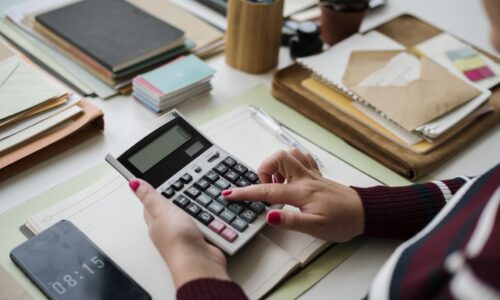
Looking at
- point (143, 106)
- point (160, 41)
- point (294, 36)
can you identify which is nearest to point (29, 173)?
point (143, 106)

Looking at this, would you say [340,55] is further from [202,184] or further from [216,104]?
[202,184]

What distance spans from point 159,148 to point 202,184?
0.23 feet

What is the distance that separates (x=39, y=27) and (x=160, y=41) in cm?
22

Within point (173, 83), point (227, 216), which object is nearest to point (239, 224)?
point (227, 216)

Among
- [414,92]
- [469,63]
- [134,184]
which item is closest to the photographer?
[134,184]

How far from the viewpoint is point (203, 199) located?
2.19ft

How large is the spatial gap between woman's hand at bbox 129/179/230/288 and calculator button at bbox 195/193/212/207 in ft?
0.11

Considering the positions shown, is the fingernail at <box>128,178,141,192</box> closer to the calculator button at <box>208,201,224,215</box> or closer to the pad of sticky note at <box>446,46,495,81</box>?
the calculator button at <box>208,201,224,215</box>

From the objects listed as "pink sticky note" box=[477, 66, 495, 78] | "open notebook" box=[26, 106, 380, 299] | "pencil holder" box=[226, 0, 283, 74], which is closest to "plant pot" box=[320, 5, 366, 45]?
"pencil holder" box=[226, 0, 283, 74]

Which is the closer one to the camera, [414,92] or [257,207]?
[257,207]

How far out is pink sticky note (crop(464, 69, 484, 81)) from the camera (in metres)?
0.98

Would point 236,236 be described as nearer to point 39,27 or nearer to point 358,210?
point 358,210

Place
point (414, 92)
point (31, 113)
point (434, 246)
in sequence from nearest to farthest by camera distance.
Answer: point (434, 246) → point (31, 113) → point (414, 92)

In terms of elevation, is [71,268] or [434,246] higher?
[434,246]
